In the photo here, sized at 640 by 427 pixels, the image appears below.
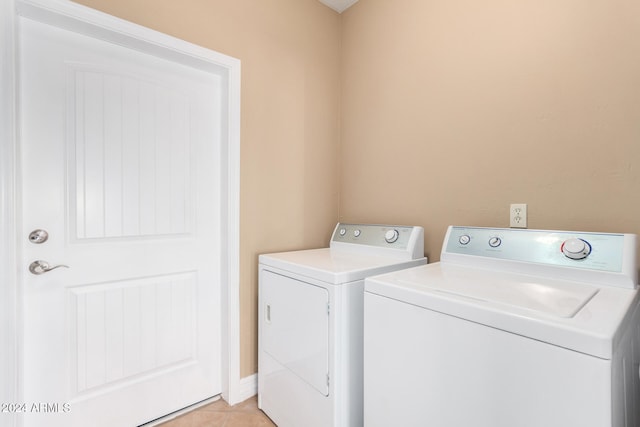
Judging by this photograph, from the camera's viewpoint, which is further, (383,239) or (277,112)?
(277,112)

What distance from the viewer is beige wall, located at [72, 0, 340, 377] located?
1.62 m

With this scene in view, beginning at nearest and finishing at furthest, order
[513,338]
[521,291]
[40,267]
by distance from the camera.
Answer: [513,338]
[521,291]
[40,267]

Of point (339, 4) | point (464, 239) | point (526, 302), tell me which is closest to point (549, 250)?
point (464, 239)

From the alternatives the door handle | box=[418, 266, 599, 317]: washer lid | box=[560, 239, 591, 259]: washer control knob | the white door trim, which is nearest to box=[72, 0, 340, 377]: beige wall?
the white door trim

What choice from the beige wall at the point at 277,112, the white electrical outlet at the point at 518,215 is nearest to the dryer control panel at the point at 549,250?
the white electrical outlet at the point at 518,215

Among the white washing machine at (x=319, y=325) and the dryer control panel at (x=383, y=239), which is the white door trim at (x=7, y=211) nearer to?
the white washing machine at (x=319, y=325)

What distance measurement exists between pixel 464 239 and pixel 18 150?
6.27 ft

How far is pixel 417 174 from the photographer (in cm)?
176

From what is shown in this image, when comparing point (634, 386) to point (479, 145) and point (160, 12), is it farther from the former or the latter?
point (160, 12)

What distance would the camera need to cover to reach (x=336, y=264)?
1.39m

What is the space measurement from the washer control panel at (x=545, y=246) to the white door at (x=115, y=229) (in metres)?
1.35

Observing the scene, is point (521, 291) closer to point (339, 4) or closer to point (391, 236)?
point (391, 236)

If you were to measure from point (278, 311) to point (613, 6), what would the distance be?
6.18ft

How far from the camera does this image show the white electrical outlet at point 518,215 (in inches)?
53.3
